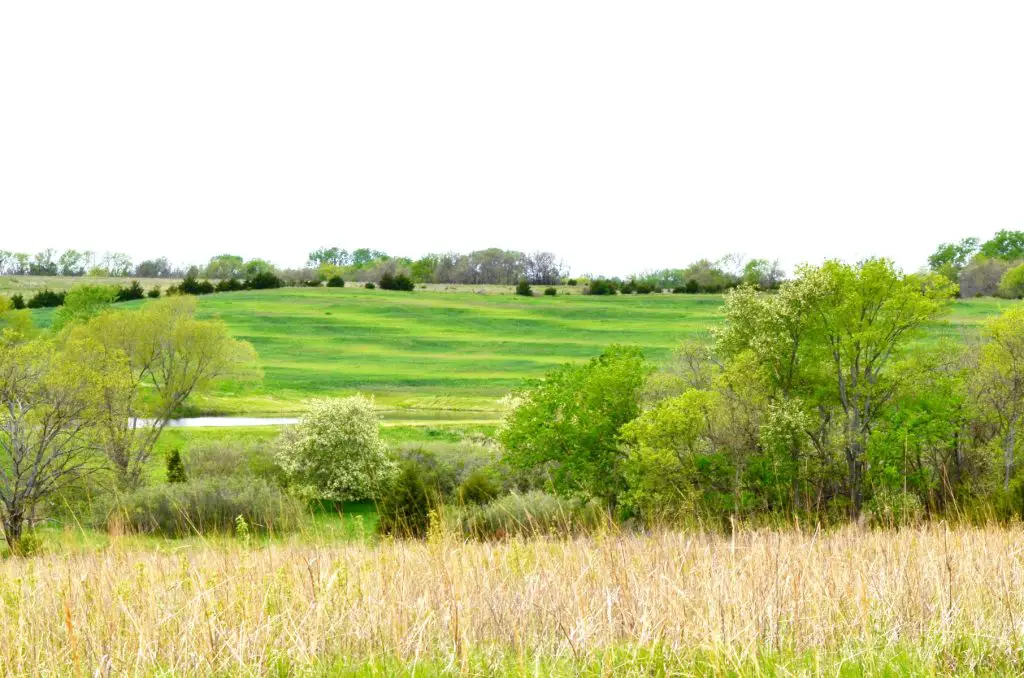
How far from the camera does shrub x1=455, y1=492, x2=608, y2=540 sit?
378 inches

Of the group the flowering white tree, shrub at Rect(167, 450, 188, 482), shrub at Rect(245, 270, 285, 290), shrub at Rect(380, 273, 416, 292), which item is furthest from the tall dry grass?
shrub at Rect(380, 273, 416, 292)

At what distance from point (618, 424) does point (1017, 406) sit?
17159 millimetres

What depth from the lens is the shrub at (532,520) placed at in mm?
9594

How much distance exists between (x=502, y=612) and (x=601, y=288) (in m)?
134

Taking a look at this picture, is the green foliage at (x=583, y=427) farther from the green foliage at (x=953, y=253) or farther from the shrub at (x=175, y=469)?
the green foliage at (x=953, y=253)

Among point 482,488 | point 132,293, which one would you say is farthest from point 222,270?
point 482,488

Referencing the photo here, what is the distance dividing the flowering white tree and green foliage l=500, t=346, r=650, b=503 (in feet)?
39.7

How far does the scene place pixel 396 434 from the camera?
→ 219 ft

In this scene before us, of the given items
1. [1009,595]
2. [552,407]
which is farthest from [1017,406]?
[1009,595]

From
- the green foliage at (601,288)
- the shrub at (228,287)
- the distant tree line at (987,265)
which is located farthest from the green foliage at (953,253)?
the shrub at (228,287)

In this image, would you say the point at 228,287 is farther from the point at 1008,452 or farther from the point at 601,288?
the point at 1008,452

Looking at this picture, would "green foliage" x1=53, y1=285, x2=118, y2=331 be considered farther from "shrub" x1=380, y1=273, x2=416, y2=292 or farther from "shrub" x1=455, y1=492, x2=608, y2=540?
"shrub" x1=455, y1=492, x2=608, y2=540

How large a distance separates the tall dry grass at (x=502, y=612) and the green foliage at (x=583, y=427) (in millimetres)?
34249

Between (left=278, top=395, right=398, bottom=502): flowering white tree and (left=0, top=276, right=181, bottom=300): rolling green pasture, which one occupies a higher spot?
(left=0, top=276, right=181, bottom=300): rolling green pasture
